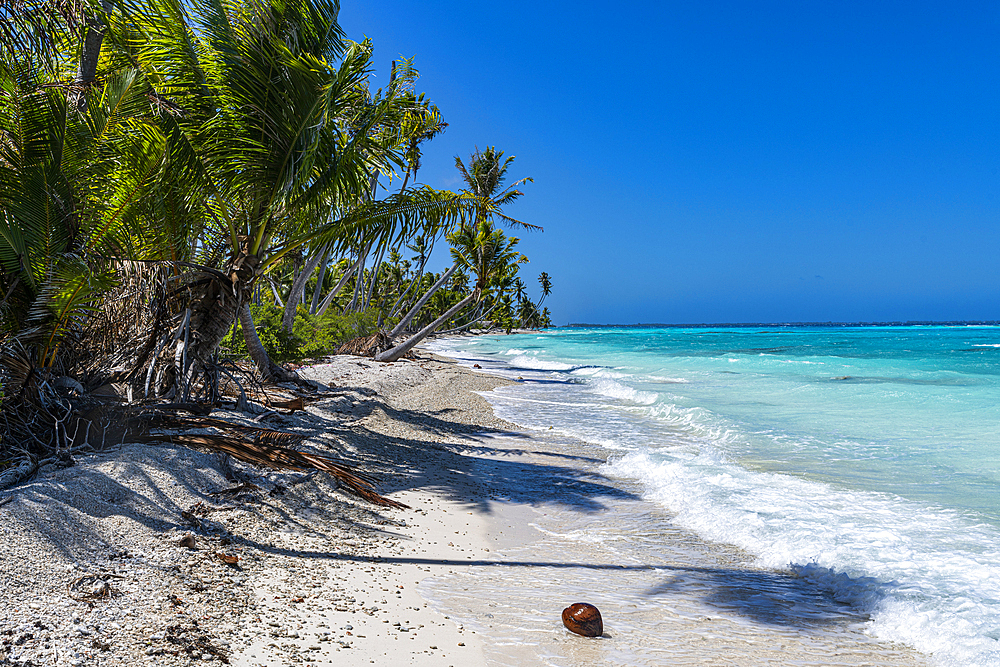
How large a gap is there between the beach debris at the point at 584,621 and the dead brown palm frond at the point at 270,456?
2272 millimetres

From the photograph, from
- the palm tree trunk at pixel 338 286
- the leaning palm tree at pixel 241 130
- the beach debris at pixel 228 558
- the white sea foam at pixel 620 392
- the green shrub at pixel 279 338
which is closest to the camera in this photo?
the beach debris at pixel 228 558

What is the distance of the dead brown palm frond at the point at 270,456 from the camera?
4.80 metres

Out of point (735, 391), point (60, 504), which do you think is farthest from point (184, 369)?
point (735, 391)

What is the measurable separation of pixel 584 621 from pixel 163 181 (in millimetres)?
5477

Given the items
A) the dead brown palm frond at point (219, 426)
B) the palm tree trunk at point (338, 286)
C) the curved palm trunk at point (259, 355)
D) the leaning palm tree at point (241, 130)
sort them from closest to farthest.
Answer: the dead brown palm frond at point (219, 426)
the leaning palm tree at point (241, 130)
the curved palm trunk at point (259, 355)
the palm tree trunk at point (338, 286)

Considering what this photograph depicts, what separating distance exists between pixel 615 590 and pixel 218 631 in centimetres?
253

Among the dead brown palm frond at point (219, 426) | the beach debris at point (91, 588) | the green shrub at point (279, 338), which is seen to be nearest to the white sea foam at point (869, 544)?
the dead brown palm frond at point (219, 426)

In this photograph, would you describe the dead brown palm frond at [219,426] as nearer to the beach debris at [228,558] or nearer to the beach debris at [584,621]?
the beach debris at [228,558]

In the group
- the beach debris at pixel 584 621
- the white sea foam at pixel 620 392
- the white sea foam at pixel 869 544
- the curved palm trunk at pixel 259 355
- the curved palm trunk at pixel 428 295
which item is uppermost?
the curved palm trunk at pixel 428 295

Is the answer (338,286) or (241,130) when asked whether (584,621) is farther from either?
(338,286)

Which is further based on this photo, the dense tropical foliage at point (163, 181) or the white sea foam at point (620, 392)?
the white sea foam at point (620, 392)

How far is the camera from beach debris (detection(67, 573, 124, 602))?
271 centimetres

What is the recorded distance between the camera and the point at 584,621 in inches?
124

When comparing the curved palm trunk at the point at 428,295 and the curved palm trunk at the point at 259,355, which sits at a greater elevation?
the curved palm trunk at the point at 428,295
